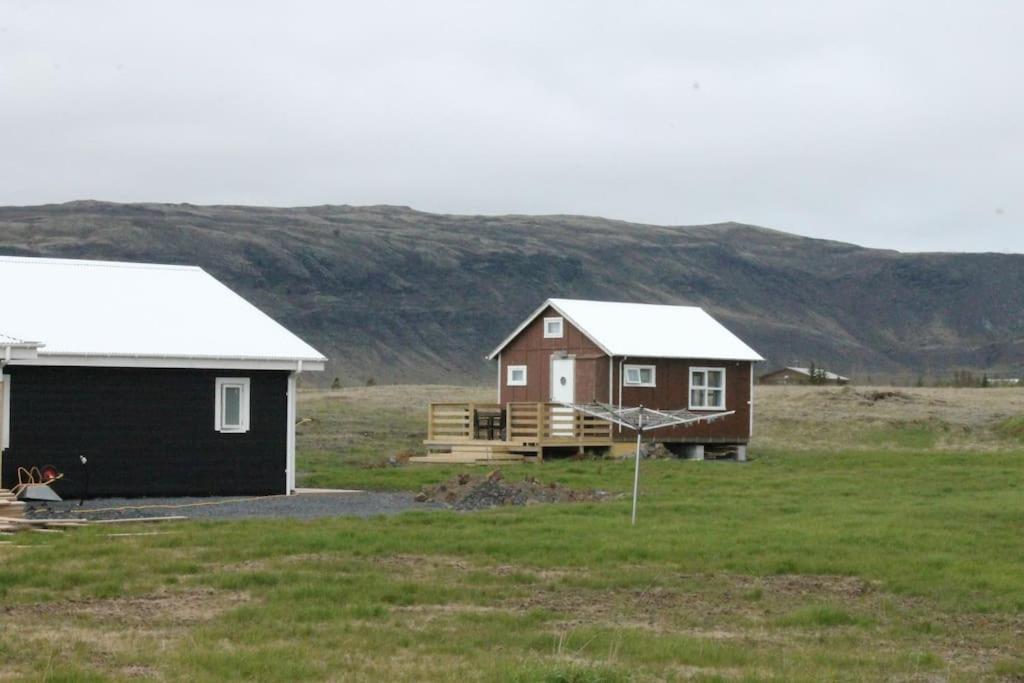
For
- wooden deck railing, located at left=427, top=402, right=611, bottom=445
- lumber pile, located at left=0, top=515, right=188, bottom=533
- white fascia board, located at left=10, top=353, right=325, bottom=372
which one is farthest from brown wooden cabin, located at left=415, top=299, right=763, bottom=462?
lumber pile, located at left=0, top=515, right=188, bottom=533

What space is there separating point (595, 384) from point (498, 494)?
1556 centimetres

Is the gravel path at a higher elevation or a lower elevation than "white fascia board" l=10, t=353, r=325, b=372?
lower

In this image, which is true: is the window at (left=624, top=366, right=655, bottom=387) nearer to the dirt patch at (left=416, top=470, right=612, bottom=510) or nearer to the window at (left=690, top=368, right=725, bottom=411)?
the window at (left=690, top=368, right=725, bottom=411)

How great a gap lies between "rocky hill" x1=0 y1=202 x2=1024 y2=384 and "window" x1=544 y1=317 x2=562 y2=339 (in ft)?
203

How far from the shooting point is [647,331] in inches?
1777

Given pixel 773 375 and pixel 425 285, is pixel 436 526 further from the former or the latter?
pixel 425 285

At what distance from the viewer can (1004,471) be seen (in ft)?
111

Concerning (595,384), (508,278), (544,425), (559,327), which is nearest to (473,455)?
(544,425)

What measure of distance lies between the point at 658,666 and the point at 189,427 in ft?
57.9

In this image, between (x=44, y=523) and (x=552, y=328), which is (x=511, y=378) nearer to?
(x=552, y=328)

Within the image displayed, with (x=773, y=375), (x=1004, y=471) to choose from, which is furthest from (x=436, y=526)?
(x=773, y=375)

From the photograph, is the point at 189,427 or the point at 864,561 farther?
the point at 189,427

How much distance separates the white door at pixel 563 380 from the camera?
144 ft

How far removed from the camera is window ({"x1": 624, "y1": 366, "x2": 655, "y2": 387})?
43.1 meters
